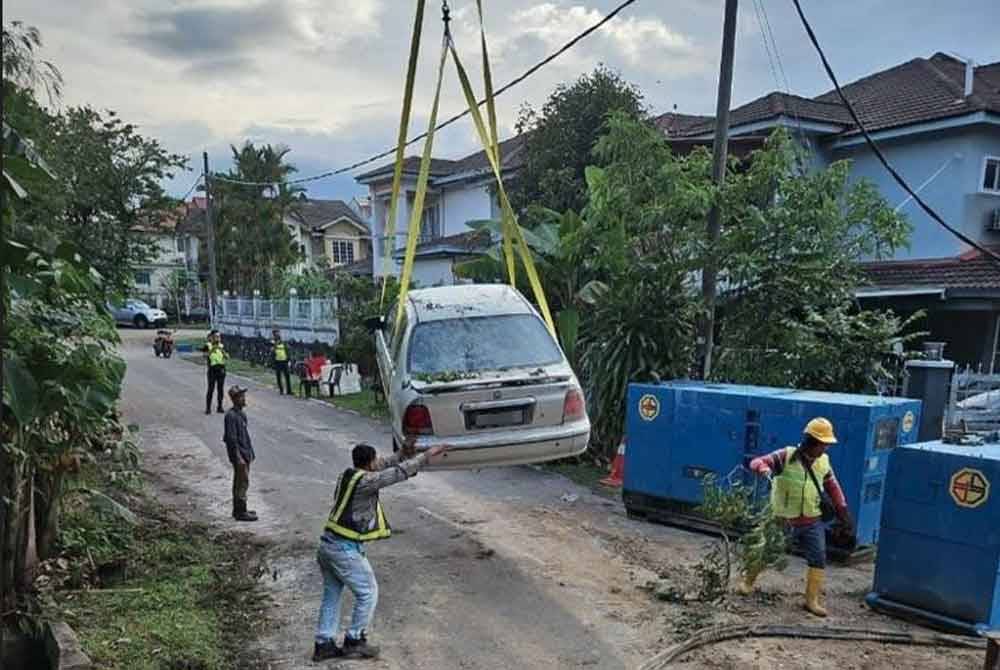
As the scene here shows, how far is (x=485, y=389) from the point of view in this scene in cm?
646

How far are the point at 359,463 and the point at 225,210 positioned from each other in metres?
40.8

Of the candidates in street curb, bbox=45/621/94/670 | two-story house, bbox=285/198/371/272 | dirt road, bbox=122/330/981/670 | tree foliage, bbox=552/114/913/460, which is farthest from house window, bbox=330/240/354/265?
street curb, bbox=45/621/94/670

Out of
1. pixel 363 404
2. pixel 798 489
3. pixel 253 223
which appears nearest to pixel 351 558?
pixel 798 489

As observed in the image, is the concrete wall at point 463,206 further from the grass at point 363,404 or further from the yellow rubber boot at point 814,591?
the yellow rubber boot at point 814,591

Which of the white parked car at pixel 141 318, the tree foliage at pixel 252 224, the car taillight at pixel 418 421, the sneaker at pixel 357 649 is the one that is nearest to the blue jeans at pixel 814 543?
the car taillight at pixel 418 421

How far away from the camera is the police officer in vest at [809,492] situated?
6066 mm

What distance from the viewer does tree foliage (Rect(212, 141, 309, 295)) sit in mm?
42406

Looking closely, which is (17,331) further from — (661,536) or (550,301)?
(550,301)

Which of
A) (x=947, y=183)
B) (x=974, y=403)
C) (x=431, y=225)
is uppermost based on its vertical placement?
(x=431, y=225)

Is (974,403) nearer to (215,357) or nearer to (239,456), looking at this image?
(239,456)

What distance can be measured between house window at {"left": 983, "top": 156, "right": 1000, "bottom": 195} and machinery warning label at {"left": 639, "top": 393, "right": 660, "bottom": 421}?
1085 centimetres

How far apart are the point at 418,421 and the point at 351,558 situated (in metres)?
1.55

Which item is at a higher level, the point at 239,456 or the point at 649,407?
the point at 649,407

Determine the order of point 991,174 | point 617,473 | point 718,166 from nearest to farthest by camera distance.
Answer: point 718,166 < point 617,473 < point 991,174
